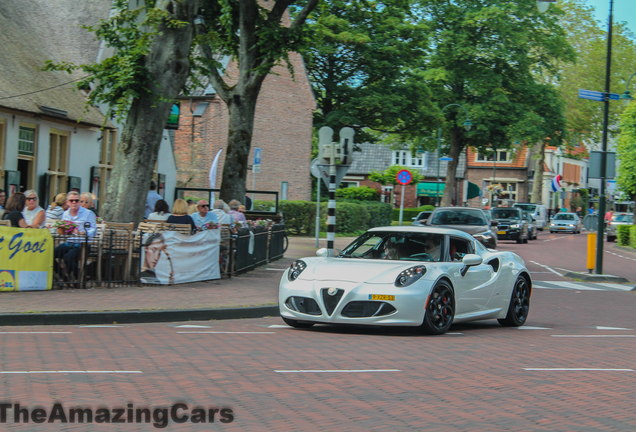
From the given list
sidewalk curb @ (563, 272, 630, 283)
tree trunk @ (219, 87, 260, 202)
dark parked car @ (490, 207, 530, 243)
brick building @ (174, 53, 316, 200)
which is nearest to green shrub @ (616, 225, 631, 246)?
dark parked car @ (490, 207, 530, 243)

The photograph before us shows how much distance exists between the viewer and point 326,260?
1013 cm

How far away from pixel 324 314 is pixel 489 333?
2.47 m

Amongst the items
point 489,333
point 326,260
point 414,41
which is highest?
point 414,41

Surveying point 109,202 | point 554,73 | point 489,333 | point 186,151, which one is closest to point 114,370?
point 489,333

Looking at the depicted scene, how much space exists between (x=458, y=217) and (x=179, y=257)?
37.2ft

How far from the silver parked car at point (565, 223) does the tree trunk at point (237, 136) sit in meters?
44.6

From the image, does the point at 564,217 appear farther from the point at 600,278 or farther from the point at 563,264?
the point at 600,278

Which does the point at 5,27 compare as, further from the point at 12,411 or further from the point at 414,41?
the point at 414,41

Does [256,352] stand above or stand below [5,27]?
below

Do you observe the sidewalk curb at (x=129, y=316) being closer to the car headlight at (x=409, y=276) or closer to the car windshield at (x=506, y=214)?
the car headlight at (x=409, y=276)

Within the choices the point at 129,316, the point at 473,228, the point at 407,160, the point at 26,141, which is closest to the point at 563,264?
the point at 473,228

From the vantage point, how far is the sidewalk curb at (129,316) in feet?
33.4

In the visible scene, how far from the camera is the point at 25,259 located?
499 inches

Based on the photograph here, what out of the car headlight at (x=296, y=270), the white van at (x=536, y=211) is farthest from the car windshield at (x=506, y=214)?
the car headlight at (x=296, y=270)
